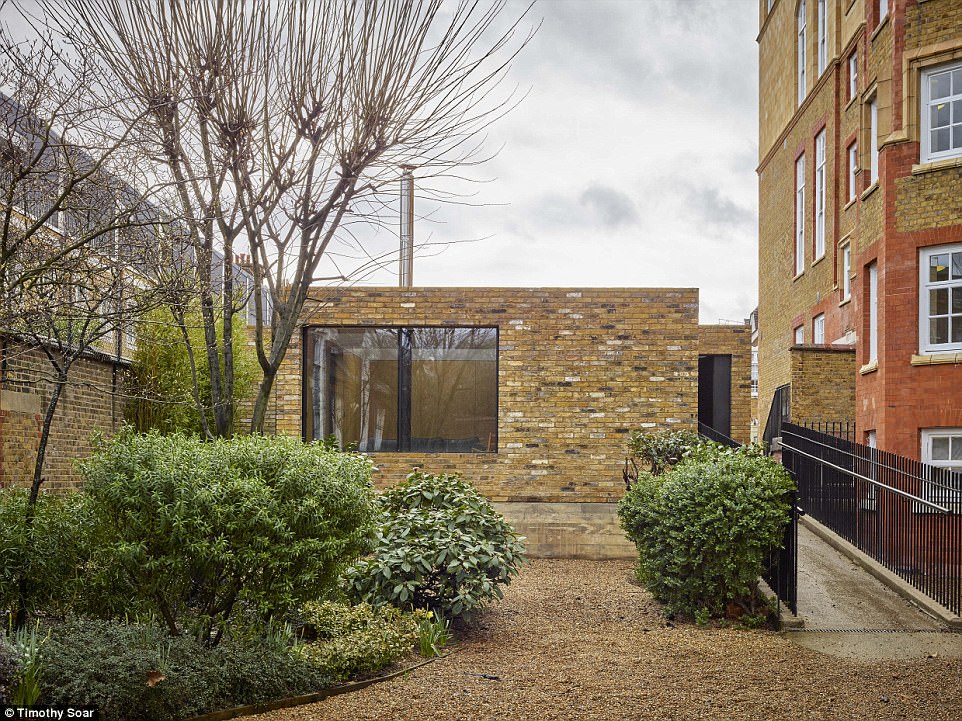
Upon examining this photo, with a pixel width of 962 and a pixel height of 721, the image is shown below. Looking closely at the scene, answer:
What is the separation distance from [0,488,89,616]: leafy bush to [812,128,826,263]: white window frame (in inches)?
699

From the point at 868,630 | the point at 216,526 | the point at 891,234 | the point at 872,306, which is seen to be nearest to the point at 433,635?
the point at 216,526

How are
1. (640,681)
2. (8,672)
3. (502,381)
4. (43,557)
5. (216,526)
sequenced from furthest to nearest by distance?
(502,381)
(640,681)
(43,557)
(216,526)
(8,672)

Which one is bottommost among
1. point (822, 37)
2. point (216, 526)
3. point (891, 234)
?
point (216, 526)

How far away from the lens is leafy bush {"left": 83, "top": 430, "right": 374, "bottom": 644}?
5918 millimetres

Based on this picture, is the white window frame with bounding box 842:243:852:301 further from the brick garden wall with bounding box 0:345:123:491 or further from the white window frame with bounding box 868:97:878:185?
the brick garden wall with bounding box 0:345:123:491

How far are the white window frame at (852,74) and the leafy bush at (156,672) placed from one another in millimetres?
17142

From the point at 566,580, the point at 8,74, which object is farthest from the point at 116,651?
the point at 566,580

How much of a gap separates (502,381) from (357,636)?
380 inches

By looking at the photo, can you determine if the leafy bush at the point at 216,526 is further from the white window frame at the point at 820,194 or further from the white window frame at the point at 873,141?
the white window frame at the point at 820,194

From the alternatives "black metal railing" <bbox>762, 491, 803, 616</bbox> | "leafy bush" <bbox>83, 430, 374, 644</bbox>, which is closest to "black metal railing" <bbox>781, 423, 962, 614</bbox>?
"black metal railing" <bbox>762, 491, 803, 616</bbox>

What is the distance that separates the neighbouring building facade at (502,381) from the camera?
1580 cm

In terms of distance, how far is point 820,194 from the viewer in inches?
829

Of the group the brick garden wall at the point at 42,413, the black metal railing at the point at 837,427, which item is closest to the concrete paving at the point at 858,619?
the black metal railing at the point at 837,427

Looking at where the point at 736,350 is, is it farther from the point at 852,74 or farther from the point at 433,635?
the point at 433,635
